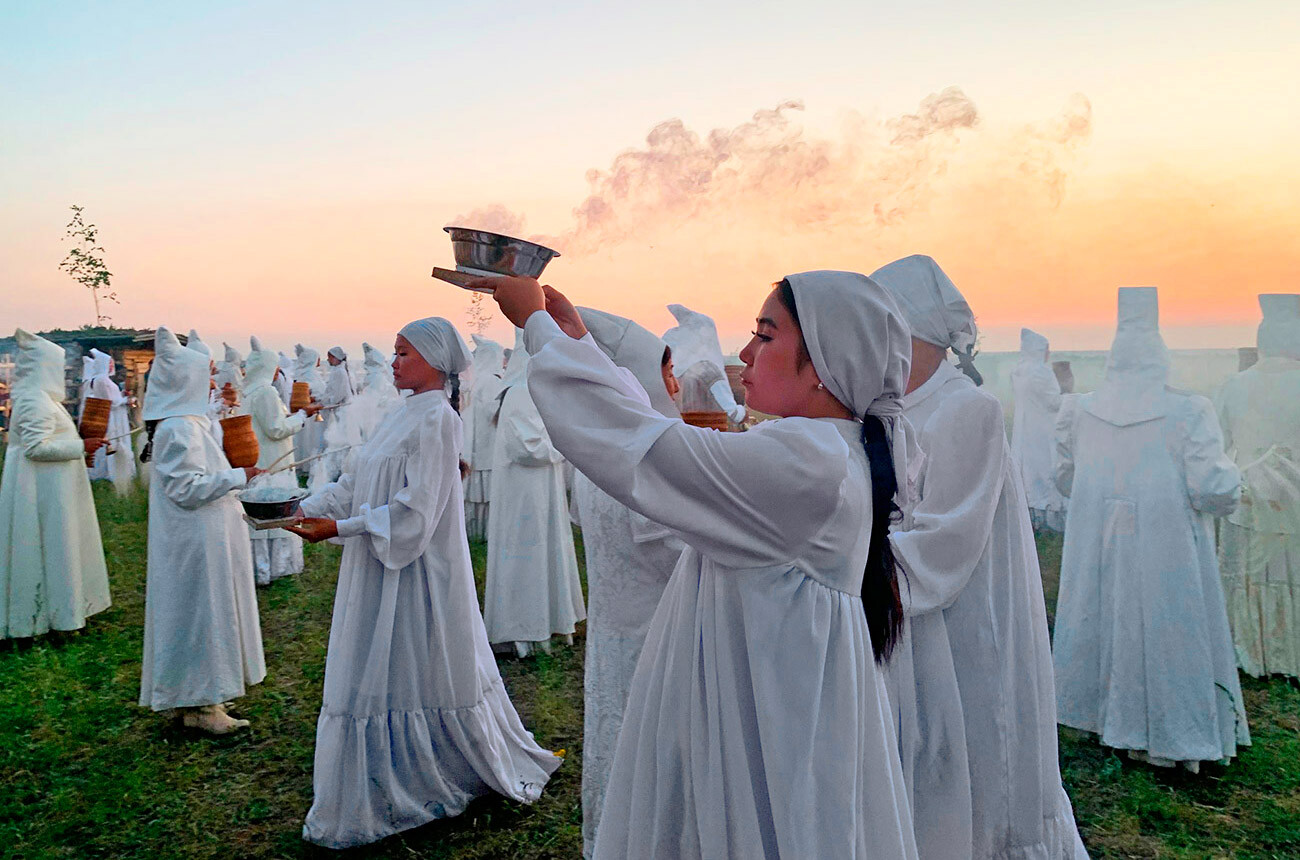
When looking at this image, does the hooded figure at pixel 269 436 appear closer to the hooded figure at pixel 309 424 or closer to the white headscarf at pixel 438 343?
the white headscarf at pixel 438 343

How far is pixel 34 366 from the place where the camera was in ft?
26.4

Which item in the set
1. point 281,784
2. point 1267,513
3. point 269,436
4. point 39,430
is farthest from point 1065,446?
point 39,430

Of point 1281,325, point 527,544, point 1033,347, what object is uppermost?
point 1033,347

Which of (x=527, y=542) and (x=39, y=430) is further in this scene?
(x=39, y=430)

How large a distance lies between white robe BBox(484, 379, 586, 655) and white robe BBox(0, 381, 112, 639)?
14.0ft

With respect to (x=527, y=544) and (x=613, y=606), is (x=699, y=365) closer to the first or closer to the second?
(x=527, y=544)

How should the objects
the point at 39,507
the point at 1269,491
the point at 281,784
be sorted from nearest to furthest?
the point at 281,784, the point at 1269,491, the point at 39,507

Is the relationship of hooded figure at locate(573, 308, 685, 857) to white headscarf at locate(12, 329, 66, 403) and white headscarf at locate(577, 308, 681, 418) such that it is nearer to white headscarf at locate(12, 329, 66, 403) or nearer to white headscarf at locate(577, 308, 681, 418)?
white headscarf at locate(577, 308, 681, 418)

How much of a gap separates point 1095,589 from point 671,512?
508cm

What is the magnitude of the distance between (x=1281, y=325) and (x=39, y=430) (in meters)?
11.4

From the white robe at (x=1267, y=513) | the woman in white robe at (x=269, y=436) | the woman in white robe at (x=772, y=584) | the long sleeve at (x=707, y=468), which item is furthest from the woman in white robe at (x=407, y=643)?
the white robe at (x=1267, y=513)

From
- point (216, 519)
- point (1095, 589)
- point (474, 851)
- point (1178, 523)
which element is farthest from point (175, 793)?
point (1178, 523)

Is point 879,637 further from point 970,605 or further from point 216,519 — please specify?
point 216,519

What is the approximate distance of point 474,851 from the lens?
14.0 ft
